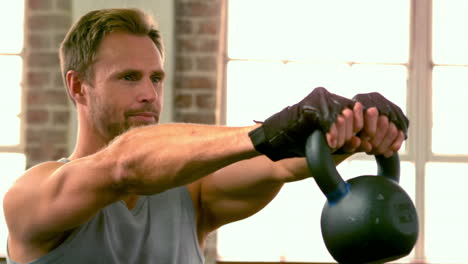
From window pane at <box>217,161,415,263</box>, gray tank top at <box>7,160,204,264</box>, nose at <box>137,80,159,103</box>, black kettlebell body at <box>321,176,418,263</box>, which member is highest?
nose at <box>137,80,159,103</box>

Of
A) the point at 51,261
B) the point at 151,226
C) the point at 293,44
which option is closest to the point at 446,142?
the point at 293,44

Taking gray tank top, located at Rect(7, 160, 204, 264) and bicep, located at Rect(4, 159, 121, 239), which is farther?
gray tank top, located at Rect(7, 160, 204, 264)

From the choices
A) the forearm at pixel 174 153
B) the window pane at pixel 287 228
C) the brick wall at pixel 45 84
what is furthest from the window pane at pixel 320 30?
the forearm at pixel 174 153

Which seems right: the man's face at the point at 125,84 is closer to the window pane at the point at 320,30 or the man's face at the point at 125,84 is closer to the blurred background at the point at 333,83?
the blurred background at the point at 333,83

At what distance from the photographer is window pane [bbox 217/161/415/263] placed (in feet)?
12.4

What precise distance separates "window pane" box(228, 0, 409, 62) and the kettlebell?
8.67 feet

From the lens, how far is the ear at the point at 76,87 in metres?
2.04

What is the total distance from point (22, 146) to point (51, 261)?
7.04ft

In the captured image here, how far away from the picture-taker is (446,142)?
12.6ft

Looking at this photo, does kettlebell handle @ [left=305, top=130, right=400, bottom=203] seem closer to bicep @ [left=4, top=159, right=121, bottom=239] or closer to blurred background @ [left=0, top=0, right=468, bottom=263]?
bicep @ [left=4, top=159, right=121, bottom=239]

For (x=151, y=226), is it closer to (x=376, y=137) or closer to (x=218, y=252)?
(x=376, y=137)

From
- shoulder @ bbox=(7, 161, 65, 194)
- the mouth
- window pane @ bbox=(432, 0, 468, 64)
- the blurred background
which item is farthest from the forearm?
window pane @ bbox=(432, 0, 468, 64)

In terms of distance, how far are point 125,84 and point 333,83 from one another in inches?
79.4

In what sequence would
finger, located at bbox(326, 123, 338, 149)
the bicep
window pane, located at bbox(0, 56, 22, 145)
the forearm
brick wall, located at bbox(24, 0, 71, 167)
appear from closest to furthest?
1. finger, located at bbox(326, 123, 338, 149)
2. the forearm
3. the bicep
4. brick wall, located at bbox(24, 0, 71, 167)
5. window pane, located at bbox(0, 56, 22, 145)
